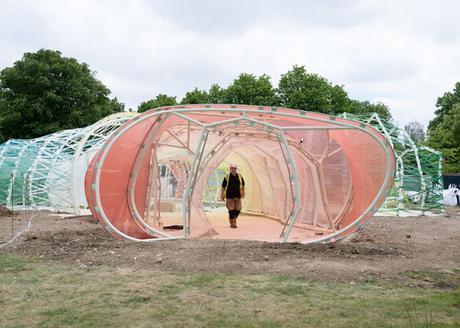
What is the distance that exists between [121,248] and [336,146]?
16.0 ft

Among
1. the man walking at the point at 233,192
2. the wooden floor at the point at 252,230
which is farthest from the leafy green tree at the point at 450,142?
the man walking at the point at 233,192

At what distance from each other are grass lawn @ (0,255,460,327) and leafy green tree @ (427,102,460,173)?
983 inches

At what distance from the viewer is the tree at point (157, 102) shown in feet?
125

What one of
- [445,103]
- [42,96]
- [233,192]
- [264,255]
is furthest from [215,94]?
[264,255]

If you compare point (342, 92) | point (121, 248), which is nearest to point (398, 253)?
point (121, 248)

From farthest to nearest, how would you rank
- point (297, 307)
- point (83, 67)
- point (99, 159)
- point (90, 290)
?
point (83, 67)
point (99, 159)
point (90, 290)
point (297, 307)

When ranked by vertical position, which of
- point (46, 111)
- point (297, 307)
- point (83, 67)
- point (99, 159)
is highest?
point (83, 67)

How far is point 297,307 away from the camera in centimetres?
489

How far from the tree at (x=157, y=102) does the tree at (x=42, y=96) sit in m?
11.5

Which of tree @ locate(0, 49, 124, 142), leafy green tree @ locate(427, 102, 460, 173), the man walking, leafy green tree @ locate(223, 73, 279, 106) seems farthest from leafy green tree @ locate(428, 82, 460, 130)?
the man walking

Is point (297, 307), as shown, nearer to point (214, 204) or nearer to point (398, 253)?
point (398, 253)

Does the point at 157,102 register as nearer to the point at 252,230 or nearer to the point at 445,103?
the point at 445,103

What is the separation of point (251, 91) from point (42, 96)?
547 inches

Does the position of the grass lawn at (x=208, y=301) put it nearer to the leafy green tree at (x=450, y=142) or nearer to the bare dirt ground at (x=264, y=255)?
the bare dirt ground at (x=264, y=255)
